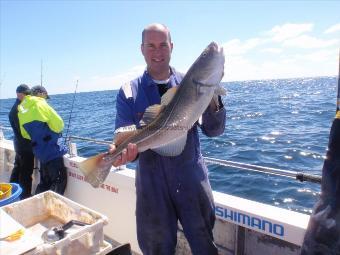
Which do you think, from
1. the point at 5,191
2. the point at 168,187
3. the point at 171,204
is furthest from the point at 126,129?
the point at 5,191

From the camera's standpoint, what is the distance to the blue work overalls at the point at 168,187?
10.2 ft

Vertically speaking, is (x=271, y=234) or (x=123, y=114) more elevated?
(x=123, y=114)

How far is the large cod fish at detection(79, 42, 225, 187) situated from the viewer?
285cm

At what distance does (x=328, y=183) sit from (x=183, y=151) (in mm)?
1581

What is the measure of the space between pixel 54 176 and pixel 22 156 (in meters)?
1.15

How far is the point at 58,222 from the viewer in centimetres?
452

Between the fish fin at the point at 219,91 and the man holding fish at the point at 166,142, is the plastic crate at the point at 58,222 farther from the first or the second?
the fish fin at the point at 219,91

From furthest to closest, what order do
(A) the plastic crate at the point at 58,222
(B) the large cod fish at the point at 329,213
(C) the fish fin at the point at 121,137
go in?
(A) the plastic crate at the point at 58,222
(C) the fish fin at the point at 121,137
(B) the large cod fish at the point at 329,213

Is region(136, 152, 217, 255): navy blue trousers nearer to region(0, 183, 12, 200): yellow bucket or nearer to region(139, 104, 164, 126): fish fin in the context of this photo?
region(139, 104, 164, 126): fish fin

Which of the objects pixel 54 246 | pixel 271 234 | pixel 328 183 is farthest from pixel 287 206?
pixel 328 183

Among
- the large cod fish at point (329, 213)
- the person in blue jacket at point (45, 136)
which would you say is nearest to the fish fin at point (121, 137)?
the large cod fish at point (329, 213)

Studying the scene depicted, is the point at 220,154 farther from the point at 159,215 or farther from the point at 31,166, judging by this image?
the point at 159,215

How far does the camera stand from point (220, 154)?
11.8 m

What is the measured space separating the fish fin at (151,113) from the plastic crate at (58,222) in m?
1.31
